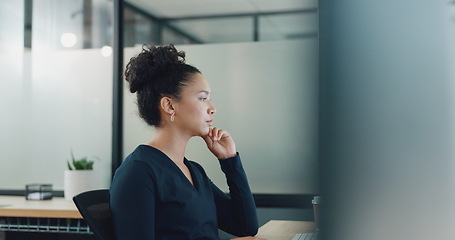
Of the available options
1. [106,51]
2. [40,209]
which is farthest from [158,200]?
[106,51]

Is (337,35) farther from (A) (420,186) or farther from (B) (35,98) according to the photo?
(B) (35,98)

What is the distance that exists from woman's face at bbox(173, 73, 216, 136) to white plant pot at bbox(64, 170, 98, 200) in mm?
1486

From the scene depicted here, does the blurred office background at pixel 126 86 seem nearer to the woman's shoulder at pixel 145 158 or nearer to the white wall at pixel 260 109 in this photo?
the white wall at pixel 260 109

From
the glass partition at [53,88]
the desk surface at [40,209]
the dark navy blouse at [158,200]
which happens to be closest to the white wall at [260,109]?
the glass partition at [53,88]

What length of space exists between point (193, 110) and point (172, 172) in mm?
172

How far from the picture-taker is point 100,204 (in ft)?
3.65

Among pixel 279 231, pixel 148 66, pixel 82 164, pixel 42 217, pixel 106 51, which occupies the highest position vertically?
pixel 106 51

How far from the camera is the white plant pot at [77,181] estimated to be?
254 centimetres

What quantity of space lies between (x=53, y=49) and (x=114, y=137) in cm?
65

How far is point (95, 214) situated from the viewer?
1.05 m

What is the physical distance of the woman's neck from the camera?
122cm

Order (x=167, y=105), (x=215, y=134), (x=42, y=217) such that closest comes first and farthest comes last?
1. (x=167, y=105)
2. (x=215, y=134)
3. (x=42, y=217)

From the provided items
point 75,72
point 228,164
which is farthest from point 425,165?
point 75,72

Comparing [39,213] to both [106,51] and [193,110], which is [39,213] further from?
[193,110]
